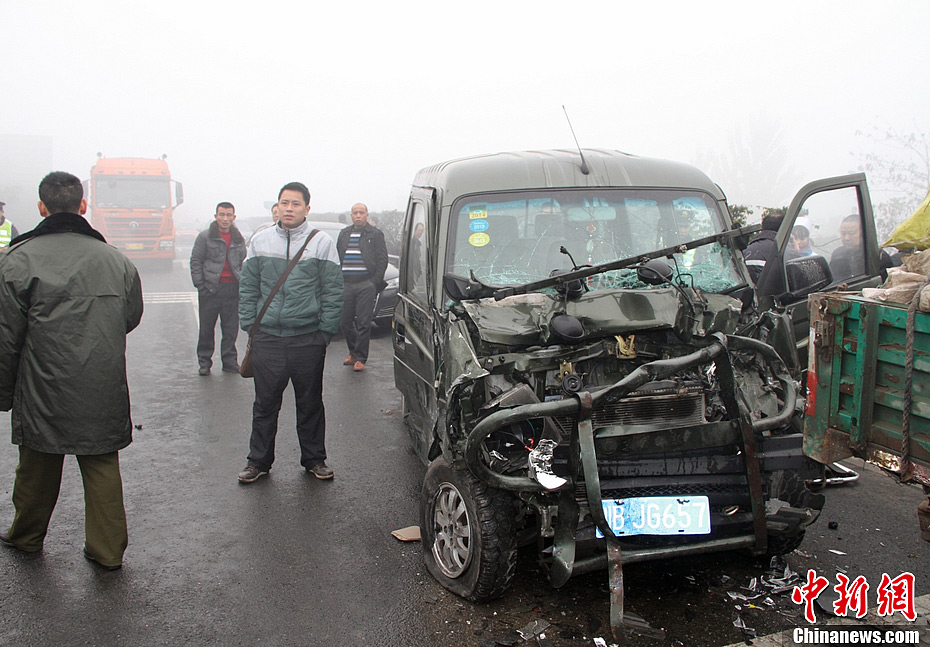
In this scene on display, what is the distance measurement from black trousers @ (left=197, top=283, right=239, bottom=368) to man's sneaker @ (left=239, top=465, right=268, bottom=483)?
3862 millimetres

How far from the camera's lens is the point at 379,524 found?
4.58 meters

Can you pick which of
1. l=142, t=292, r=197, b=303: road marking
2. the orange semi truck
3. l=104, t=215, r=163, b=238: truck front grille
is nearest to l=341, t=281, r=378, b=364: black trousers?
l=142, t=292, r=197, b=303: road marking

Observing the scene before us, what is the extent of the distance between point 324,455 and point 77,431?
190cm

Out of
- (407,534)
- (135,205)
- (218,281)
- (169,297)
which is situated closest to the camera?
(407,534)

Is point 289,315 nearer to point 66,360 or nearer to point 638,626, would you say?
point 66,360

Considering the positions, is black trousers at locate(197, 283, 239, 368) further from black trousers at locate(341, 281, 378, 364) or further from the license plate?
the license plate

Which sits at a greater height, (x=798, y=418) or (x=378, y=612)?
(x=798, y=418)

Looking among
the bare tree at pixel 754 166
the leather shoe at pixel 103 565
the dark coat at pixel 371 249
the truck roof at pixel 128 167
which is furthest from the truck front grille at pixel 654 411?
the bare tree at pixel 754 166

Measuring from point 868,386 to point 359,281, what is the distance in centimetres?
711

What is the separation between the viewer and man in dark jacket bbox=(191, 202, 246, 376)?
8.85 m

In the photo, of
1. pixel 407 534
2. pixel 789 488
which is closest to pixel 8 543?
pixel 407 534

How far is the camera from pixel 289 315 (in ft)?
16.6

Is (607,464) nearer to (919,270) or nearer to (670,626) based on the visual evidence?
(670,626)

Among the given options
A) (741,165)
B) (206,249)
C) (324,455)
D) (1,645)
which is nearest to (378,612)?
(1,645)
